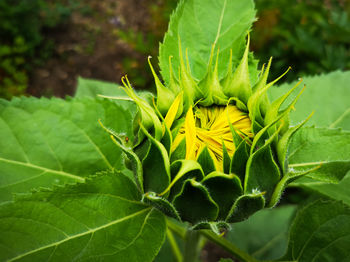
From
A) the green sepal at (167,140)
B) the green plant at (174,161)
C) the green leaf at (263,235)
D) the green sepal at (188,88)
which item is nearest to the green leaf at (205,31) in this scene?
the green plant at (174,161)

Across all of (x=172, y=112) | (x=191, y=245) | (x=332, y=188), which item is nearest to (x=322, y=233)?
(x=332, y=188)

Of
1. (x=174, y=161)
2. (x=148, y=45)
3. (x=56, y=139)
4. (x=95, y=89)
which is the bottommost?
(x=174, y=161)

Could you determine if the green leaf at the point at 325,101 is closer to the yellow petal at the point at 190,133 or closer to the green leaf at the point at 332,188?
the green leaf at the point at 332,188

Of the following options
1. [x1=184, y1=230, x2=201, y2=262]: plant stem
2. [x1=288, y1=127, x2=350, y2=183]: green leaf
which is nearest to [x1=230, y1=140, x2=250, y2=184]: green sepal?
[x1=288, y1=127, x2=350, y2=183]: green leaf

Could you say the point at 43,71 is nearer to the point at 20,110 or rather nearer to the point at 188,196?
the point at 20,110

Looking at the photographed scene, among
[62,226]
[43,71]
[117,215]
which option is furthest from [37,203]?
[43,71]

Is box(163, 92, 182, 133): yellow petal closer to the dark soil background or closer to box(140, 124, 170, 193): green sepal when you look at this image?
box(140, 124, 170, 193): green sepal

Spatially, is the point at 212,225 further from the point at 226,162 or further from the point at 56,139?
the point at 56,139
